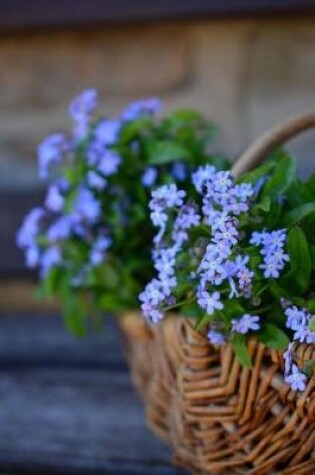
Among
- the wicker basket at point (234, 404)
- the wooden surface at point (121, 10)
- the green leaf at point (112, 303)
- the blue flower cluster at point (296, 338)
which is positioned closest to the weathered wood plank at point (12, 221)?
the wooden surface at point (121, 10)

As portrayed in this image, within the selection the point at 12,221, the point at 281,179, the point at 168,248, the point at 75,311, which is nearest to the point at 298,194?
the point at 281,179

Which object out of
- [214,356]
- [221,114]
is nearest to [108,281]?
[214,356]

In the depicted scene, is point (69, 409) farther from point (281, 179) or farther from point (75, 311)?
point (281, 179)

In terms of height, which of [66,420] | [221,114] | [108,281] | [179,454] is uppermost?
[221,114]

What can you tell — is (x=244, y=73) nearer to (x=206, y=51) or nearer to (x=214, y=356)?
(x=206, y=51)

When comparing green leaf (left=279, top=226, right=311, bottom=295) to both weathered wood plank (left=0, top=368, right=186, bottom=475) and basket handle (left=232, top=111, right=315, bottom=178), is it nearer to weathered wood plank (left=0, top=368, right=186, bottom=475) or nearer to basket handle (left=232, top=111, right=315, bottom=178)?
basket handle (left=232, top=111, right=315, bottom=178)

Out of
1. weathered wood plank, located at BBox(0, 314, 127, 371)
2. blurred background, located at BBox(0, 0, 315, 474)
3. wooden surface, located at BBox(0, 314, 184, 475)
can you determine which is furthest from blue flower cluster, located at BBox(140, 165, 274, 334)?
weathered wood plank, located at BBox(0, 314, 127, 371)
